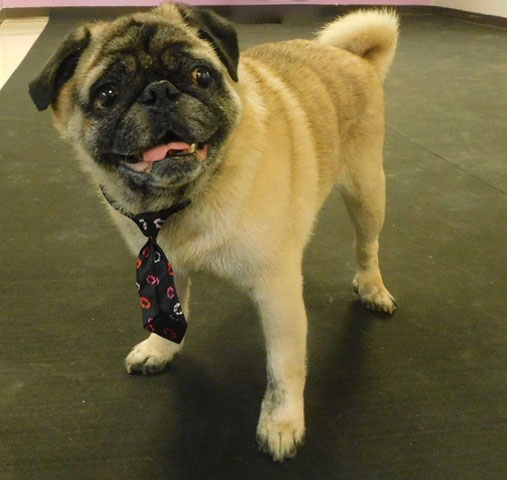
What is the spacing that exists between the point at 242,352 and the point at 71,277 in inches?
24.9

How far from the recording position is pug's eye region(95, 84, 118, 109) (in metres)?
0.97

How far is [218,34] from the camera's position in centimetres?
108

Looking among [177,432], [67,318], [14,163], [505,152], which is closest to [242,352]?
[177,432]

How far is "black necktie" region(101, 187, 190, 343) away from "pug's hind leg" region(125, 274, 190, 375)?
168mm

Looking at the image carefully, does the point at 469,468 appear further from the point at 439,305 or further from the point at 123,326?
the point at 123,326

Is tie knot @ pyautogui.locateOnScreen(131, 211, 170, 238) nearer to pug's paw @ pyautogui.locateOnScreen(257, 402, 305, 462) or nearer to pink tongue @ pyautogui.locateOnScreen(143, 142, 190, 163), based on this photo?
pink tongue @ pyautogui.locateOnScreen(143, 142, 190, 163)

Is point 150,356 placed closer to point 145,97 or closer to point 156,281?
point 156,281

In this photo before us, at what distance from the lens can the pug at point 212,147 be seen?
0.96 metres

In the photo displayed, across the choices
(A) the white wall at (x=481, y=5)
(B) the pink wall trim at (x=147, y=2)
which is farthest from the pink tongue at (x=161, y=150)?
(B) the pink wall trim at (x=147, y=2)

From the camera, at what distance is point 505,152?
8.89 ft

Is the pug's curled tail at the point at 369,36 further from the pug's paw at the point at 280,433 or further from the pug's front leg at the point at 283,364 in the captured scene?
the pug's paw at the point at 280,433

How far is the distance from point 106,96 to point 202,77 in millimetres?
169

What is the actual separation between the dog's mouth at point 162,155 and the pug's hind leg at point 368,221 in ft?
2.05

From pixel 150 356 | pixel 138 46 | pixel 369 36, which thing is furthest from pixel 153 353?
pixel 369 36
